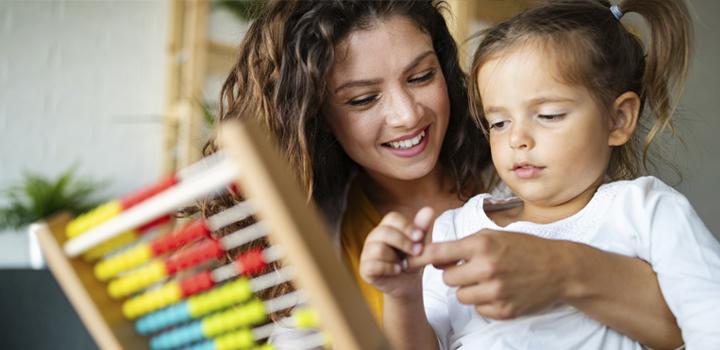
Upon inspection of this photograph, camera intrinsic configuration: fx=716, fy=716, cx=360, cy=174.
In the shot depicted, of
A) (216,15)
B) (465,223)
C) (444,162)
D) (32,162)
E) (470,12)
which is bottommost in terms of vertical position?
(465,223)

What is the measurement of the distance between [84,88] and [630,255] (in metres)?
4.03

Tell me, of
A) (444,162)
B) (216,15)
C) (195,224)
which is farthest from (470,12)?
(216,15)

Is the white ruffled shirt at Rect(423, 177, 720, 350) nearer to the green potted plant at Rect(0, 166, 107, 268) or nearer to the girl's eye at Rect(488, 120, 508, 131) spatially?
the girl's eye at Rect(488, 120, 508, 131)

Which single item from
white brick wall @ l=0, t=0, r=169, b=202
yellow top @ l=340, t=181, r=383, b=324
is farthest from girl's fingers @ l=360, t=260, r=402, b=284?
white brick wall @ l=0, t=0, r=169, b=202

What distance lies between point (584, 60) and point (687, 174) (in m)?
1.73

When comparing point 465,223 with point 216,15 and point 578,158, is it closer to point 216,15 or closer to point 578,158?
point 578,158

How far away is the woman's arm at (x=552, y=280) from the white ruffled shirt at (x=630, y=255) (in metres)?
0.04

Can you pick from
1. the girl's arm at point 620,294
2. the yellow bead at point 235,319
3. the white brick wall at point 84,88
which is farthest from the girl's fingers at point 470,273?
the white brick wall at point 84,88

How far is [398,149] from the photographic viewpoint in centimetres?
147

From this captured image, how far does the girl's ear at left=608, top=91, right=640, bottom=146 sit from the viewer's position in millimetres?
1157

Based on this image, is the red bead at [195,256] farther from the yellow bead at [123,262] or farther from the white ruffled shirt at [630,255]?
the white ruffled shirt at [630,255]

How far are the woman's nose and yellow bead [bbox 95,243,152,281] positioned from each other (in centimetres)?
65

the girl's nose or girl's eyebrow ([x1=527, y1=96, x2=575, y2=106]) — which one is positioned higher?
girl's eyebrow ([x1=527, y1=96, x2=575, y2=106])

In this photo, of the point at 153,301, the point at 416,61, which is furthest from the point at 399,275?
the point at 416,61
